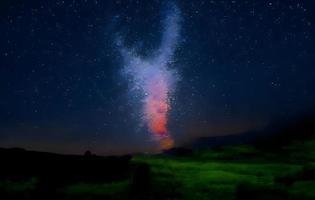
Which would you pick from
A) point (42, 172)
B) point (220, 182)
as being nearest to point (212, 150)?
point (220, 182)

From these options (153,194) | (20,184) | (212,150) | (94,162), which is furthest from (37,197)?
(212,150)

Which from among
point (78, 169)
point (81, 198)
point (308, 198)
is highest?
point (78, 169)

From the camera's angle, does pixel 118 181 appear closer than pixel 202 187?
No

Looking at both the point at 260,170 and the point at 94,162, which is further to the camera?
the point at 260,170

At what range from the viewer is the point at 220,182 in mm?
29891

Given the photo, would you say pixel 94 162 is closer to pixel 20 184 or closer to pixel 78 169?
pixel 78 169

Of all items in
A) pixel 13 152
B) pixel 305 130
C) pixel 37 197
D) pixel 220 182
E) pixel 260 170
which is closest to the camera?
pixel 37 197

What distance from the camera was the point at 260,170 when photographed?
3731 centimetres

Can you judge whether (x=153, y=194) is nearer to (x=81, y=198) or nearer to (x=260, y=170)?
(x=81, y=198)

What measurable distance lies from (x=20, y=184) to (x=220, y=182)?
15.0 meters

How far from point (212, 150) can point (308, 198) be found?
45.0m

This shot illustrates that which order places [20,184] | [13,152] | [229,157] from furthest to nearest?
[229,157] → [13,152] → [20,184]

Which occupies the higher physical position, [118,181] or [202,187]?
[118,181]

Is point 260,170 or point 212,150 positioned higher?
point 212,150
